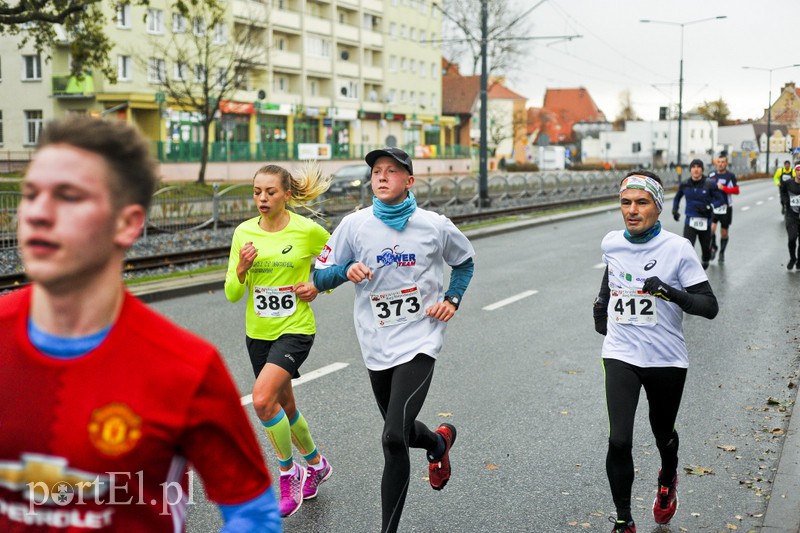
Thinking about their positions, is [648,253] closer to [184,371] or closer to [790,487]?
[790,487]

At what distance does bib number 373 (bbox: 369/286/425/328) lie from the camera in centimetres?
484

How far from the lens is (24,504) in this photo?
2.03 meters

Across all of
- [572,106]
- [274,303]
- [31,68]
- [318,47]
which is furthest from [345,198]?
[572,106]

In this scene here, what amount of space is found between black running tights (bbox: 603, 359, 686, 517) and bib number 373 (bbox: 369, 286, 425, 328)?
3.37ft

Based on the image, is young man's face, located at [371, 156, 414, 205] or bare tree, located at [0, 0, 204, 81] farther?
bare tree, located at [0, 0, 204, 81]

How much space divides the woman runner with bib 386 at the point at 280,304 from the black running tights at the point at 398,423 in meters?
0.59

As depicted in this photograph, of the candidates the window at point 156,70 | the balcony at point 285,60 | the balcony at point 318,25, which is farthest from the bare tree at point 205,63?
the balcony at point 318,25

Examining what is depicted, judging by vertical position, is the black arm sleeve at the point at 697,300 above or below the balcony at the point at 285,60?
below

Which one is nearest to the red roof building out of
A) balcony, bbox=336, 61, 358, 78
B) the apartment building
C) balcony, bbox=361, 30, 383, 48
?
the apartment building

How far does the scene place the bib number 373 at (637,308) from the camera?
494 centimetres

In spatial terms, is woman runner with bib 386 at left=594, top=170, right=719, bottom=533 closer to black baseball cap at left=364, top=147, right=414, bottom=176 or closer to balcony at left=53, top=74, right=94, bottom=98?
black baseball cap at left=364, top=147, right=414, bottom=176

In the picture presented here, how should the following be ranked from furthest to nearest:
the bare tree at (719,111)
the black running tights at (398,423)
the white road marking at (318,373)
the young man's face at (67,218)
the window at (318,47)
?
the bare tree at (719,111), the window at (318,47), the white road marking at (318,373), the black running tights at (398,423), the young man's face at (67,218)

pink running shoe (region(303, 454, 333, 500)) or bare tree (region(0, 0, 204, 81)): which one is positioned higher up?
bare tree (region(0, 0, 204, 81))

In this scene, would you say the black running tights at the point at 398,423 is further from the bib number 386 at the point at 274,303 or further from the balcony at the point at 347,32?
the balcony at the point at 347,32
